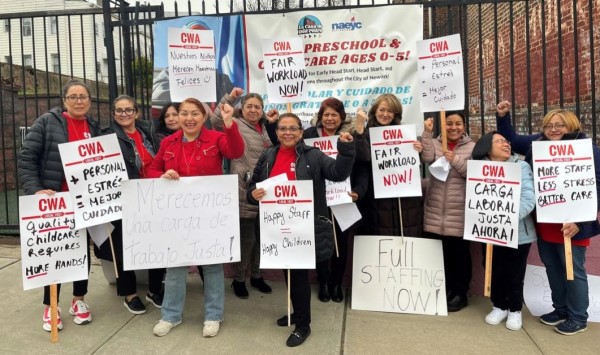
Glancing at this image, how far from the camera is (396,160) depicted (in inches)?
158

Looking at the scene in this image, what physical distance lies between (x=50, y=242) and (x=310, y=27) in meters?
3.11

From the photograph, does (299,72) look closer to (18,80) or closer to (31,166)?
(31,166)

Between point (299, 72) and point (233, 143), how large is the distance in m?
1.12

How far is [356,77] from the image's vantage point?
15.6ft

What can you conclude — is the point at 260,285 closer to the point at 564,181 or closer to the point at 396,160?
the point at 396,160

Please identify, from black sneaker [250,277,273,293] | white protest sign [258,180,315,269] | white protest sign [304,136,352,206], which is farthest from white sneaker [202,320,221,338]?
white protest sign [304,136,352,206]

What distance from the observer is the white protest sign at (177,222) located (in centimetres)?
352

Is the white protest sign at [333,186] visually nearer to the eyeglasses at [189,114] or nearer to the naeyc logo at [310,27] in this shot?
the eyeglasses at [189,114]

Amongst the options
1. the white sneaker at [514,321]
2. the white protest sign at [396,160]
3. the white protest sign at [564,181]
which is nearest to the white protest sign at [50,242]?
the white protest sign at [396,160]

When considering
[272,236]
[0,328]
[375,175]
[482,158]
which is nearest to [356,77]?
[375,175]

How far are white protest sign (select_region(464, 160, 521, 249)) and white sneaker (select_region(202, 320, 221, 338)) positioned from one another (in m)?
2.05

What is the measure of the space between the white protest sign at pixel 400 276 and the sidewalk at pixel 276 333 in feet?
0.32

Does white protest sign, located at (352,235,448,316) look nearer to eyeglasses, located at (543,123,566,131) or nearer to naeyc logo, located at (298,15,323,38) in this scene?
eyeglasses, located at (543,123,566,131)

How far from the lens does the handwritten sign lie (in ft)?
13.6
